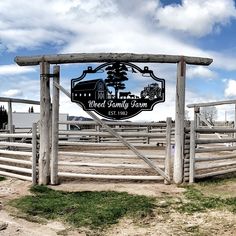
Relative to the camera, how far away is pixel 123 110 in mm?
8789

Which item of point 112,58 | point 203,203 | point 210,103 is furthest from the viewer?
point 210,103

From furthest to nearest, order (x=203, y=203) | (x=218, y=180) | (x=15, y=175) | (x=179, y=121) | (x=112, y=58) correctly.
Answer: (x=15, y=175), (x=218, y=180), (x=179, y=121), (x=112, y=58), (x=203, y=203)

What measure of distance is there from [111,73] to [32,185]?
2.82 meters

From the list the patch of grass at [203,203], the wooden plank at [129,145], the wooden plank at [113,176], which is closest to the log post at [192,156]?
the wooden plank at [129,145]

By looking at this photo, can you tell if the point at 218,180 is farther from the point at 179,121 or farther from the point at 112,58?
the point at 112,58

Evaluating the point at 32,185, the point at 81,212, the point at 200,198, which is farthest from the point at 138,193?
the point at 32,185

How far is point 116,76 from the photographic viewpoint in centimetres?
880

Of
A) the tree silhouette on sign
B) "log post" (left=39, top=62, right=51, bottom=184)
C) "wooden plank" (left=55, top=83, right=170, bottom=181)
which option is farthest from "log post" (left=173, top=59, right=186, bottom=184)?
"log post" (left=39, top=62, right=51, bottom=184)

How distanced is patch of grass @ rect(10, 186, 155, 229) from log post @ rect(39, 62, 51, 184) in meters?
1.00

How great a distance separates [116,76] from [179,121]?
161cm

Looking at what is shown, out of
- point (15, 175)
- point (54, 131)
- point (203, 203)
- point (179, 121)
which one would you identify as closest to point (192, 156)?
point (179, 121)

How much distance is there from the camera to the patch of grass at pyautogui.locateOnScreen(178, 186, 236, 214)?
6648 millimetres

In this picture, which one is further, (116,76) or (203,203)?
(116,76)

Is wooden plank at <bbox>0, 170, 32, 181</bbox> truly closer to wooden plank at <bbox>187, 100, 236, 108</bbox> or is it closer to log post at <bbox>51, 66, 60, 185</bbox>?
log post at <bbox>51, 66, 60, 185</bbox>
